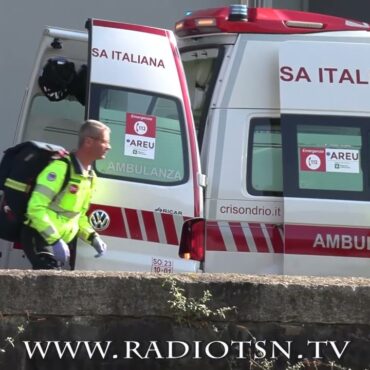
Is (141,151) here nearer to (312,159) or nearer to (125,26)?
(125,26)

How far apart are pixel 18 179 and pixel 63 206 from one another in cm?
30

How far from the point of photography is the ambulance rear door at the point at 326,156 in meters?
6.20

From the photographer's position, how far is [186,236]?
598 cm

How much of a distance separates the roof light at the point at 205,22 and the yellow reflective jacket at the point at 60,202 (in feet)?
5.53

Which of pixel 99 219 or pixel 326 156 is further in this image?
pixel 326 156

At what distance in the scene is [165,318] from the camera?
13.9 ft

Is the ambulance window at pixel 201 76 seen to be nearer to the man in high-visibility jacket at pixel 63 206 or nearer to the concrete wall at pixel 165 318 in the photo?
the man in high-visibility jacket at pixel 63 206

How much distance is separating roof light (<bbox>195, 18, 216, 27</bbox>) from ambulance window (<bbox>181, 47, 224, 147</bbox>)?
18 centimetres

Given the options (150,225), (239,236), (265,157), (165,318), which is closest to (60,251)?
(150,225)

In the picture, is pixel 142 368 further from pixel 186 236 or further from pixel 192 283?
pixel 186 236

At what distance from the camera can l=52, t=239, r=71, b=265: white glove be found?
5.07 metres

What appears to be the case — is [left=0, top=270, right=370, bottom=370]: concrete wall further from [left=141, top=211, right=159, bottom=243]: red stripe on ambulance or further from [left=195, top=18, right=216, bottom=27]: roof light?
[left=195, top=18, right=216, bottom=27]: roof light

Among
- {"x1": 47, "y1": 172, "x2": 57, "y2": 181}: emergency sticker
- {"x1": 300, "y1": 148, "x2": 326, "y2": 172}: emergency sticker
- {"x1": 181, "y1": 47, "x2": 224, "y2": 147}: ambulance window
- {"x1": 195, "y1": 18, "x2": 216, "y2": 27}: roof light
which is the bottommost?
{"x1": 47, "y1": 172, "x2": 57, "y2": 181}: emergency sticker

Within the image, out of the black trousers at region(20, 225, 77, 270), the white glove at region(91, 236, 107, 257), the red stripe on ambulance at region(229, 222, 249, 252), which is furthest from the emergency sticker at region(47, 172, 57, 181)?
the red stripe on ambulance at region(229, 222, 249, 252)
